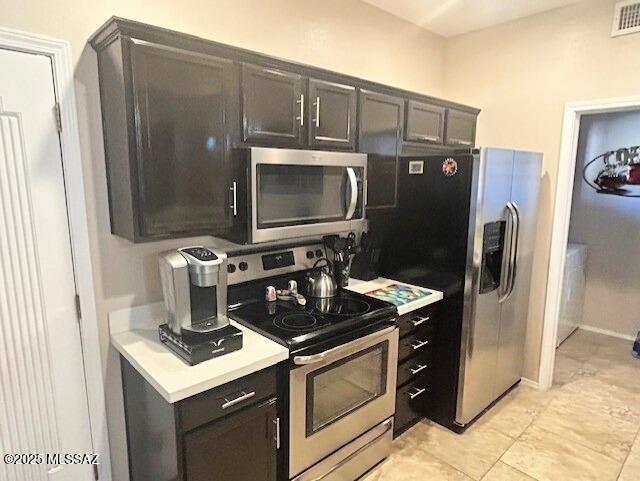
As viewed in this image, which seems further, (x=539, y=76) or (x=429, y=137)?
(x=539, y=76)

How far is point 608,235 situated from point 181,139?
4.50 metres

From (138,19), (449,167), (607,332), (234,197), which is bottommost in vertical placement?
(607,332)

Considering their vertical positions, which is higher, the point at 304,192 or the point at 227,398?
the point at 304,192

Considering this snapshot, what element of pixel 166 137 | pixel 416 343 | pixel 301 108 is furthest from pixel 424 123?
pixel 166 137

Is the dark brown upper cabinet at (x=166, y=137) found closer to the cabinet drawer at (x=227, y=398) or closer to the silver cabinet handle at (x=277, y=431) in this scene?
the cabinet drawer at (x=227, y=398)

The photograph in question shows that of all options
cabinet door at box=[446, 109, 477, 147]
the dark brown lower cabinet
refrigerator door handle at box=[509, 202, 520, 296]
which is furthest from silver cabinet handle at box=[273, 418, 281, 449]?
cabinet door at box=[446, 109, 477, 147]

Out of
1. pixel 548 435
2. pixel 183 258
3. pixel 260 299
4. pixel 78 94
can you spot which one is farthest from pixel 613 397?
pixel 78 94

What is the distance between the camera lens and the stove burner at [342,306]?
6.82 ft

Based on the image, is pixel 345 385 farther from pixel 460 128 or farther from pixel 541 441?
pixel 460 128

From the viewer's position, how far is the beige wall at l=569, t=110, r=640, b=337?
13.2ft

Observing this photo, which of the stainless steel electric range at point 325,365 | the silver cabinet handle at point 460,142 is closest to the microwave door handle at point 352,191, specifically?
the stainless steel electric range at point 325,365

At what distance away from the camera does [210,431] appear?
1472mm

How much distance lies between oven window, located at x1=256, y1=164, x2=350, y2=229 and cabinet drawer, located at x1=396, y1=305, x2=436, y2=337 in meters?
0.72

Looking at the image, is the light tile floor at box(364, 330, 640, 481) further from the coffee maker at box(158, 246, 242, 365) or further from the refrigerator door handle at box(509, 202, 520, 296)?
the coffee maker at box(158, 246, 242, 365)
